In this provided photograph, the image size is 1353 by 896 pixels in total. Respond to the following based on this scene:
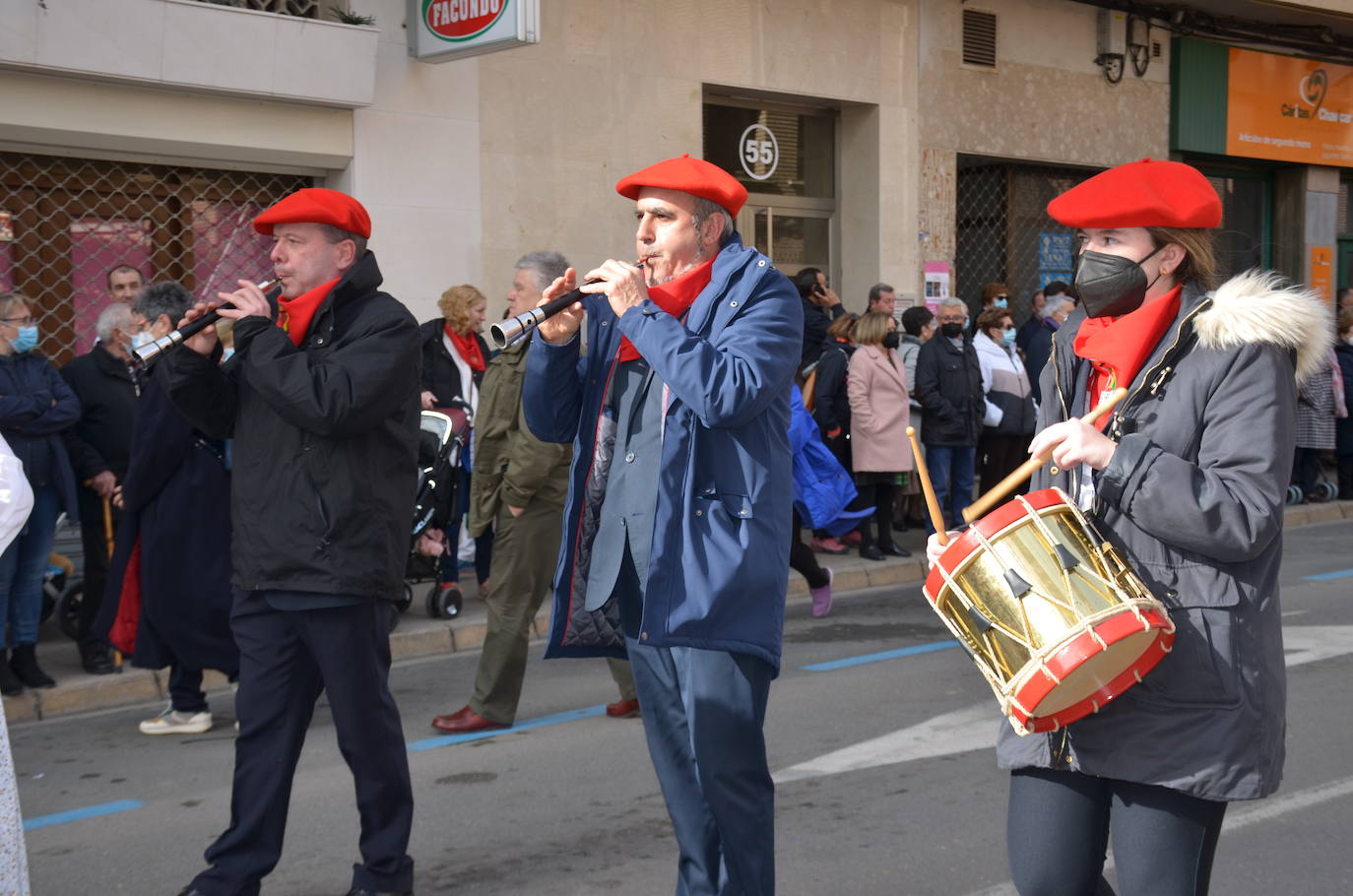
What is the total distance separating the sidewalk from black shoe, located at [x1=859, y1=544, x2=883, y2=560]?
0.07 m

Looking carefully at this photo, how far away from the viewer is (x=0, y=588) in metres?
7.45

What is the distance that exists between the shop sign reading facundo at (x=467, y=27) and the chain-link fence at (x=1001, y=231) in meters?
7.14

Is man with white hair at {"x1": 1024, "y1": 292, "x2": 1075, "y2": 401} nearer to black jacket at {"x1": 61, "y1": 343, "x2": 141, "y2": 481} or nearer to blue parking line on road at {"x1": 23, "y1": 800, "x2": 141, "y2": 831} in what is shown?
black jacket at {"x1": 61, "y1": 343, "x2": 141, "y2": 481}

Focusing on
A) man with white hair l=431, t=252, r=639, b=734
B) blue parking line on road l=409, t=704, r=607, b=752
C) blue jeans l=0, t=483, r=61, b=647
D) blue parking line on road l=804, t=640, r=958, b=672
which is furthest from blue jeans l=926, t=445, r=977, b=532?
blue jeans l=0, t=483, r=61, b=647

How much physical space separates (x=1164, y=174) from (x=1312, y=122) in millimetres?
18793

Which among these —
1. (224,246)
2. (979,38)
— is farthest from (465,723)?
(979,38)

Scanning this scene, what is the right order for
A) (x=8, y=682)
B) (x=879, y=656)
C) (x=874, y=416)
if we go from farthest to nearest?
(x=874, y=416), (x=879, y=656), (x=8, y=682)

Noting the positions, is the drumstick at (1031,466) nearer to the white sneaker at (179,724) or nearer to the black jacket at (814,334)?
the white sneaker at (179,724)

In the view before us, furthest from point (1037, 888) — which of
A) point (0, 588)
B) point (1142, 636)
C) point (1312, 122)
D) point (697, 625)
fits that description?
point (1312, 122)

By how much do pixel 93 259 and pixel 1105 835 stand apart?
30.8 feet

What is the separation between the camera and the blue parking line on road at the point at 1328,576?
36.0 feet

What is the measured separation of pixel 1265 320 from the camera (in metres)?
2.82

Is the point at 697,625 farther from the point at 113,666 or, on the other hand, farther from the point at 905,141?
the point at 905,141

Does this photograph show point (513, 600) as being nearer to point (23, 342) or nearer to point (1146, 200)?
point (23, 342)
